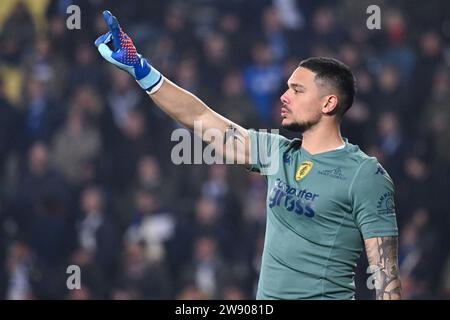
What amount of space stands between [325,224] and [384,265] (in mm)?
349

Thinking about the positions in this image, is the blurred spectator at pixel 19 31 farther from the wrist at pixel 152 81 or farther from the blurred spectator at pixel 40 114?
the wrist at pixel 152 81

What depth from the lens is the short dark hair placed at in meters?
5.48

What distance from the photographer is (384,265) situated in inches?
201

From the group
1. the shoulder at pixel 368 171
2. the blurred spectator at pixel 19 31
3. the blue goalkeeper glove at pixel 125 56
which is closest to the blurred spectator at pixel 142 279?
the blurred spectator at pixel 19 31

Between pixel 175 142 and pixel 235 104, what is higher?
pixel 235 104

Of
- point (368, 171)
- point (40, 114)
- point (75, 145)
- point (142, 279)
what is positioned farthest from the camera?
point (40, 114)

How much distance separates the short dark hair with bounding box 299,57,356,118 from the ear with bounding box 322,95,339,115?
0.02m

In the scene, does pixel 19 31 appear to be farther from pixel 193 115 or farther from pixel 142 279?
pixel 193 115

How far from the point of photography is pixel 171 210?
1138cm

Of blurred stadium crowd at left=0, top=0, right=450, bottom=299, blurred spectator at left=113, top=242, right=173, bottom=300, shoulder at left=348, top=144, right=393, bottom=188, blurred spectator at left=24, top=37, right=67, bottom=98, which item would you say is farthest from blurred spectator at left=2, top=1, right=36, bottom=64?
shoulder at left=348, top=144, right=393, bottom=188

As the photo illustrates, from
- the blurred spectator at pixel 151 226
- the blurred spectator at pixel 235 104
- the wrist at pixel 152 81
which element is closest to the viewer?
the wrist at pixel 152 81

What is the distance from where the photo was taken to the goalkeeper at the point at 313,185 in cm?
516

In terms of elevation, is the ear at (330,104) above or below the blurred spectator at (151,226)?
below

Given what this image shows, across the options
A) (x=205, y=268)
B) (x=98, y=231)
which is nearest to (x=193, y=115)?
(x=205, y=268)
